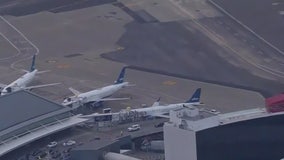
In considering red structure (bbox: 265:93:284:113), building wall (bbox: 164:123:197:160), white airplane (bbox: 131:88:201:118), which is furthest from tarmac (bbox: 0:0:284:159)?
building wall (bbox: 164:123:197:160)

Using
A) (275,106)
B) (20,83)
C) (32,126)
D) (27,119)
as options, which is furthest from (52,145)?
(20,83)

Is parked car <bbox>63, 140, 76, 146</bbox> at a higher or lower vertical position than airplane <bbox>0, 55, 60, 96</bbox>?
lower

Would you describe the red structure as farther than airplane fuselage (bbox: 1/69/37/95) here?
No

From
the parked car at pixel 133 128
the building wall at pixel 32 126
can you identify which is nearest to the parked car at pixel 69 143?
the building wall at pixel 32 126

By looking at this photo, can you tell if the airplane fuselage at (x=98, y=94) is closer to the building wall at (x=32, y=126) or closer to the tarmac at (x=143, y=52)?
the tarmac at (x=143, y=52)

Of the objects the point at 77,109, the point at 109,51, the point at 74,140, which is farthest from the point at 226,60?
the point at 74,140

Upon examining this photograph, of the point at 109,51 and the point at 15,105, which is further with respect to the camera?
the point at 109,51

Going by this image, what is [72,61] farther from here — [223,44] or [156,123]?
[156,123]

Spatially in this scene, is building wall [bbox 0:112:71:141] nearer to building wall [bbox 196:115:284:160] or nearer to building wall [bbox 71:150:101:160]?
building wall [bbox 71:150:101:160]
